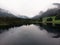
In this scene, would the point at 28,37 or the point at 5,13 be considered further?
the point at 5,13

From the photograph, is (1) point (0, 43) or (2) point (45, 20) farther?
(2) point (45, 20)

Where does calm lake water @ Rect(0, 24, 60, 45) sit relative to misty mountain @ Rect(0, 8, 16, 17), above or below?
below

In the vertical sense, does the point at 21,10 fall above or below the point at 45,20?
above

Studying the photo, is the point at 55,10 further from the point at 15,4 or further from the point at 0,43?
the point at 0,43

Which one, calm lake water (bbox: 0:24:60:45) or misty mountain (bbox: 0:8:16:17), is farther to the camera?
misty mountain (bbox: 0:8:16:17)

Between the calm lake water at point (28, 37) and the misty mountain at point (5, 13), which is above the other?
the misty mountain at point (5, 13)

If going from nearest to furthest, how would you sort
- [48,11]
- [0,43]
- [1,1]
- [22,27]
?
[0,43], [1,1], [48,11], [22,27]

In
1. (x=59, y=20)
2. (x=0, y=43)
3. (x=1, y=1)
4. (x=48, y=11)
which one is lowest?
(x=0, y=43)

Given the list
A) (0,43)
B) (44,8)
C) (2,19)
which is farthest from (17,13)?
(0,43)

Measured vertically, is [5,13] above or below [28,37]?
above

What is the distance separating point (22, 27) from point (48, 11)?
1130mm

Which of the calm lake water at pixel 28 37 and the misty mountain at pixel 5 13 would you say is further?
the misty mountain at pixel 5 13

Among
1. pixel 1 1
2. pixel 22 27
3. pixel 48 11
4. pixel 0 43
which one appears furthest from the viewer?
pixel 22 27

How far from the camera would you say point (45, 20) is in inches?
206
